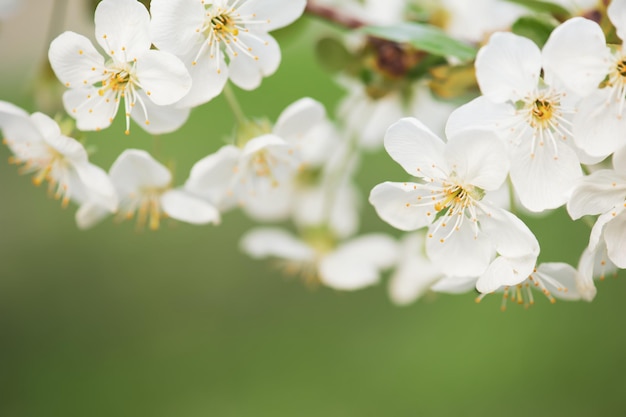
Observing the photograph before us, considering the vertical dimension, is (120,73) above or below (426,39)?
below

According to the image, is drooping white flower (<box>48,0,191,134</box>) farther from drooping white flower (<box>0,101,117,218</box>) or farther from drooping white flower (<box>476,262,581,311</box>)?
drooping white flower (<box>476,262,581,311</box>)

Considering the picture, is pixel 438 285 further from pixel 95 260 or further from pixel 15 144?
pixel 95 260

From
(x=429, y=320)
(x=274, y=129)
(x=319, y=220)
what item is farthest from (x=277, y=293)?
(x=274, y=129)

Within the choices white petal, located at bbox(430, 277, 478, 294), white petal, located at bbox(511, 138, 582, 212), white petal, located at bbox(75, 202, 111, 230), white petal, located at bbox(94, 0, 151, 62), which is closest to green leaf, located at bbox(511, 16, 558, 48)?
white petal, located at bbox(511, 138, 582, 212)

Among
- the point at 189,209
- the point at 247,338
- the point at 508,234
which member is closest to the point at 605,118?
the point at 508,234

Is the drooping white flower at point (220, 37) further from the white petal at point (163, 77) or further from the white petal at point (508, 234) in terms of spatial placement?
the white petal at point (508, 234)

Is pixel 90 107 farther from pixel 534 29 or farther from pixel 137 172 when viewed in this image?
pixel 534 29
